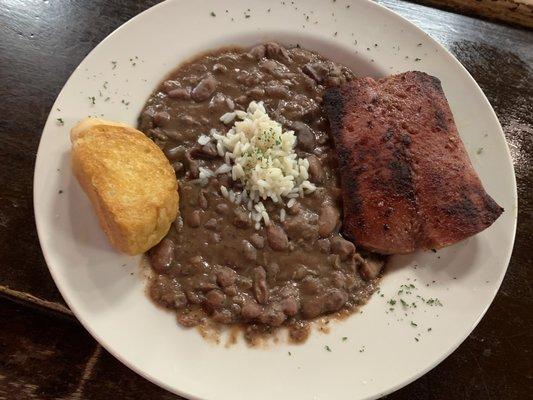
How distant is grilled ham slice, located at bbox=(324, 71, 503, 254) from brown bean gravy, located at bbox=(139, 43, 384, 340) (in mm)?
140

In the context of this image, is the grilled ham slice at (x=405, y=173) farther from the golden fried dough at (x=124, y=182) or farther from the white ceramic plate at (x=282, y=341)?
the golden fried dough at (x=124, y=182)

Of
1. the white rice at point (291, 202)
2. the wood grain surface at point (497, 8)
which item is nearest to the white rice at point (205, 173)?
the white rice at point (291, 202)

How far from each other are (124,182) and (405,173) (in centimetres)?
152

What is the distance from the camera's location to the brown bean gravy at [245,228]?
9.03ft

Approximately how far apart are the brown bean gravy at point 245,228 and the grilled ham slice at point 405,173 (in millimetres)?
140

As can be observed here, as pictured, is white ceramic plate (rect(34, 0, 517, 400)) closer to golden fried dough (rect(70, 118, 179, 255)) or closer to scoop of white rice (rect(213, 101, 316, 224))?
golden fried dough (rect(70, 118, 179, 255))

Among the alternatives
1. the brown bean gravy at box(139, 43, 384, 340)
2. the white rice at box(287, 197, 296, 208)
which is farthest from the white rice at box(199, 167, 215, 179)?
the white rice at box(287, 197, 296, 208)

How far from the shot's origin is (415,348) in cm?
273

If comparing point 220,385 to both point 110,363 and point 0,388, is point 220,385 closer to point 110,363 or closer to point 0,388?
point 110,363

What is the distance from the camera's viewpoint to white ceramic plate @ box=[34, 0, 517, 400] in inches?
101

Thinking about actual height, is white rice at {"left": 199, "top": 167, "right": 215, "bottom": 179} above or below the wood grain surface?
below

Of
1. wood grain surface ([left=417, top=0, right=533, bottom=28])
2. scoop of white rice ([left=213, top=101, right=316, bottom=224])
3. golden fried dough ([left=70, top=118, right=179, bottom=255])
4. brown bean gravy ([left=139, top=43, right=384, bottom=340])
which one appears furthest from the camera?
wood grain surface ([left=417, top=0, right=533, bottom=28])

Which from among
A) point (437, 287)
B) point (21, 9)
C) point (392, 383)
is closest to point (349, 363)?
point (392, 383)

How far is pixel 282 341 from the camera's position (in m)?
2.72
